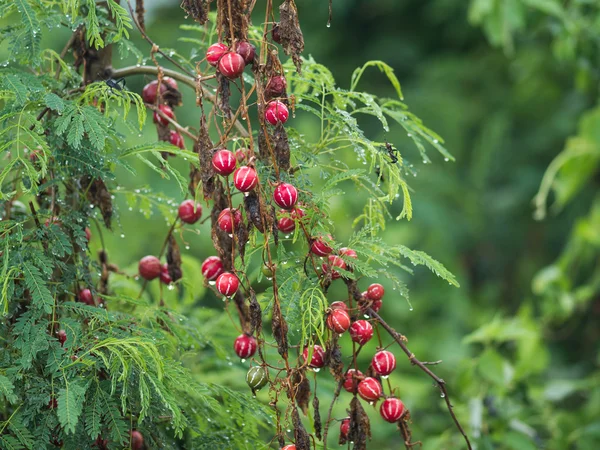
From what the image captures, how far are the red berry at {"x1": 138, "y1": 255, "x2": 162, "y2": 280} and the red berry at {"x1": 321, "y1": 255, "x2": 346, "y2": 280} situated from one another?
409 millimetres

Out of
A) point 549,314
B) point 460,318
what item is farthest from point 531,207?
point 549,314

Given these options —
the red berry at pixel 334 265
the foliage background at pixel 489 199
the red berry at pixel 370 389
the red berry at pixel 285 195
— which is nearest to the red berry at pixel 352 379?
the red berry at pixel 370 389

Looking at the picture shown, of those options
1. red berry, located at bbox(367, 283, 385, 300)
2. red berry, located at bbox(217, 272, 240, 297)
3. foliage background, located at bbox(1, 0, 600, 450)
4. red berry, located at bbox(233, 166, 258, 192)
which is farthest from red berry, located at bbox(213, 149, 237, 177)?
foliage background, located at bbox(1, 0, 600, 450)

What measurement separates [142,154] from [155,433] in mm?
374

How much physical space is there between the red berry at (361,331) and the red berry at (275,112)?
0.90 ft

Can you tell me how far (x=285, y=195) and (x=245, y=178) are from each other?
5 centimetres

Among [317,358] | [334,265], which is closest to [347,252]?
[334,265]

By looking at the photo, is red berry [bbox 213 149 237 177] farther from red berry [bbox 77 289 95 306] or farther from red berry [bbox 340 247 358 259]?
red berry [bbox 77 289 95 306]

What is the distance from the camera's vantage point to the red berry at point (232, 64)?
90 cm

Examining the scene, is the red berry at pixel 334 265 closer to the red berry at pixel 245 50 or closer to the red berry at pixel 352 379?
the red berry at pixel 352 379

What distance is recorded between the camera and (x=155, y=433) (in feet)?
3.30

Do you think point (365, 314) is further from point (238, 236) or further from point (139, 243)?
point (139, 243)

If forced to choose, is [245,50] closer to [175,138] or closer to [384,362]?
[175,138]

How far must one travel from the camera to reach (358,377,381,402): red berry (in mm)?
997
